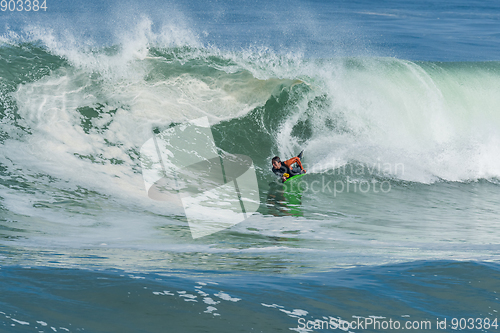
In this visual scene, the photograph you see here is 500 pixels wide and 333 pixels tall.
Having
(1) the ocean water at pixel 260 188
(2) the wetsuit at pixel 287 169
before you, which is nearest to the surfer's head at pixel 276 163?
(2) the wetsuit at pixel 287 169

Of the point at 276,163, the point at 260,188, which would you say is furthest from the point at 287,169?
the point at 260,188

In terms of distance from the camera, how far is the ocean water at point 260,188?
335 cm

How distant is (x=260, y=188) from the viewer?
9.23 meters

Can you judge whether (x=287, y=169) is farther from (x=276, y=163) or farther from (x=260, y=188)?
(x=260, y=188)

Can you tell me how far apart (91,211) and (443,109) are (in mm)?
10954

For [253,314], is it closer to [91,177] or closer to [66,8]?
[91,177]

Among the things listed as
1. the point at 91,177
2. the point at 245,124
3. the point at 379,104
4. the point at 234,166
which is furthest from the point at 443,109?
the point at 91,177

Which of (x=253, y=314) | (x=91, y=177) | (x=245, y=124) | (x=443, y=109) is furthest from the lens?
(x=443, y=109)

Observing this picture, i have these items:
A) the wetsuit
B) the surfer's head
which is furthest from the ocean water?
the surfer's head

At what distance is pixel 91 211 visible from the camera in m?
6.58

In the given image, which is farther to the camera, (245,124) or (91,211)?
(245,124)

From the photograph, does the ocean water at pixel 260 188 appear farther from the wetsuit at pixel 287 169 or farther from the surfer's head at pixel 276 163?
the surfer's head at pixel 276 163

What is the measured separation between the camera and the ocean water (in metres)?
3.35

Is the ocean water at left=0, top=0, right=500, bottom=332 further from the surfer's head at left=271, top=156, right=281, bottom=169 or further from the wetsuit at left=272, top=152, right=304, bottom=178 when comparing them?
the surfer's head at left=271, top=156, right=281, bottom=169
